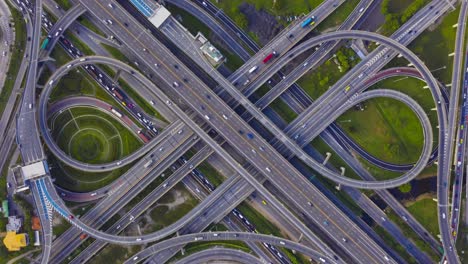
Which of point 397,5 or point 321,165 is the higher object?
point 397,5

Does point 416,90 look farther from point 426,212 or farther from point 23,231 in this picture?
point 23,231

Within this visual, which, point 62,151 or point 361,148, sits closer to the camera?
point 62,151

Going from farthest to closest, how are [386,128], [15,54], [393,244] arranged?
[386,128]
[15,54]
[393,244]

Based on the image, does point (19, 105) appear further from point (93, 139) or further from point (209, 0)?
point (209, 0)

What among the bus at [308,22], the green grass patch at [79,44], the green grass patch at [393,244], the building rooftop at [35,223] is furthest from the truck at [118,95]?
the green grass patch at [393,244]

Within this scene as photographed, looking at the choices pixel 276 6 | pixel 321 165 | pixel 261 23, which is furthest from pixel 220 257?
pixel 276 6

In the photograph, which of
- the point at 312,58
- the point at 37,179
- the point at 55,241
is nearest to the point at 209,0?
the point at 312,58
